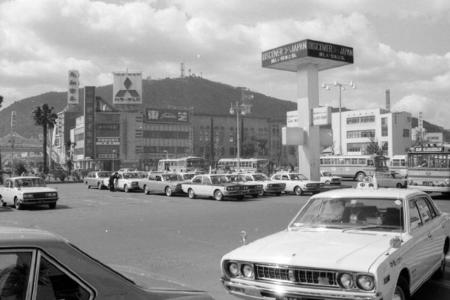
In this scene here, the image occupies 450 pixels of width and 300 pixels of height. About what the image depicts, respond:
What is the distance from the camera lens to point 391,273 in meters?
5.15

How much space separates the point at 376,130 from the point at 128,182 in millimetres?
77526

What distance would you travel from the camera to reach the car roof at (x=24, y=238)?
9.67 ft

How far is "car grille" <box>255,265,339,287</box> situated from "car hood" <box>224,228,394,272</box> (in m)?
0.08

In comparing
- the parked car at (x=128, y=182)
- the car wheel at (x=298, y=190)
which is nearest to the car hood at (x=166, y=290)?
the car wheel at (x=298, y=190)

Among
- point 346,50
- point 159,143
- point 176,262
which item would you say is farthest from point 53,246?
point 159,143

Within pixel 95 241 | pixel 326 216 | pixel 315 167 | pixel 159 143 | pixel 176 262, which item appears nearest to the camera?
pixel 326 216

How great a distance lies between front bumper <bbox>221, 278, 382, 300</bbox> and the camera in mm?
4879

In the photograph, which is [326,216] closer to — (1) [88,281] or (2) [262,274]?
(2) [262,274]

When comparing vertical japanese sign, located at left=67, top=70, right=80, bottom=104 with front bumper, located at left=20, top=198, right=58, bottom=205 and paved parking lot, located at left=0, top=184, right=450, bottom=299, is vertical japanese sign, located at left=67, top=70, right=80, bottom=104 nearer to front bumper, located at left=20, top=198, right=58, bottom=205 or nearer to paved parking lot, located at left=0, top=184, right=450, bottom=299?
paved parking lot, located at left=0, top=184, right=450, bottom=299

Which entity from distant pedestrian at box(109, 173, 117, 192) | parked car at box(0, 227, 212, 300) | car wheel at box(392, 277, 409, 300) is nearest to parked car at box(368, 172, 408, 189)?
distant pedestrian at box(109, 173, 117, 192)

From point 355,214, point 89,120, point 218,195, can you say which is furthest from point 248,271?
point 89,120

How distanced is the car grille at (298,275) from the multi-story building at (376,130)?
91.7 metres

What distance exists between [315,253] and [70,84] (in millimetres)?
103699

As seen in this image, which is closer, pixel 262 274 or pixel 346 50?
pixel 262 274
